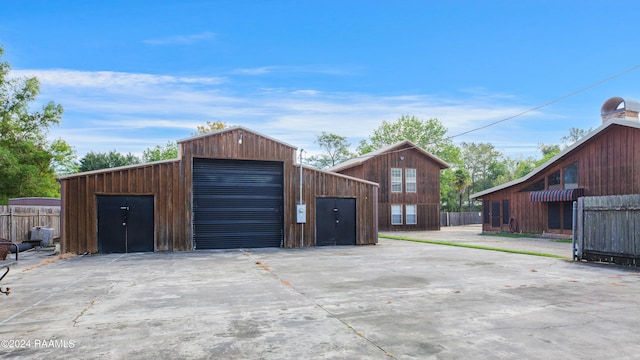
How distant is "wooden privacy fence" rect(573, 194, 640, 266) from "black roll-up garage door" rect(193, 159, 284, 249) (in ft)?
36.3

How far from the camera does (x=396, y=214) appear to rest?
31.8 m

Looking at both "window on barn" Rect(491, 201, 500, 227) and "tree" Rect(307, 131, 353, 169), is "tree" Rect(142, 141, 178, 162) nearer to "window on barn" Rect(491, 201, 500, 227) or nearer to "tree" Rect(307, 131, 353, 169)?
"tree" Rect(307, 131, 353, 169)

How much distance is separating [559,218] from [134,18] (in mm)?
23541

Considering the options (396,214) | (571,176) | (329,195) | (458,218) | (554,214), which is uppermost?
(571,176)

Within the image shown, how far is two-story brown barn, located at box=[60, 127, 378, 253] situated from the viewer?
49.0 feet

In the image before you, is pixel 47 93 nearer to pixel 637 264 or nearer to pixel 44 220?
pixel 44 220

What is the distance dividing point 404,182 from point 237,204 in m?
Answer: 18.4

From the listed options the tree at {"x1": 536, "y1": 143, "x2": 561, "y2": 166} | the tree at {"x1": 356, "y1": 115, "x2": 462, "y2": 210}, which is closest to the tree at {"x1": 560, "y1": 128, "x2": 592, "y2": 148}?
the tree at {"x1": 536, "y1": 143, "x2": 561, "y2": 166}

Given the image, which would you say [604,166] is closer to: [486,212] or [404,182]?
[486,212]

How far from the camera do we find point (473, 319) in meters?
5.63

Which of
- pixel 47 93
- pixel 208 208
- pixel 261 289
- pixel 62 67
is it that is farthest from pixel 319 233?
pixel 47 93

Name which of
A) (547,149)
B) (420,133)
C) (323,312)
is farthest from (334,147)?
(323,312)

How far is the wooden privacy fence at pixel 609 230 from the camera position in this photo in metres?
10.8

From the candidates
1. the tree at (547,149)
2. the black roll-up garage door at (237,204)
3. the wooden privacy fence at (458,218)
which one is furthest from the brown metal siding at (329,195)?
the tree at (547,149)
